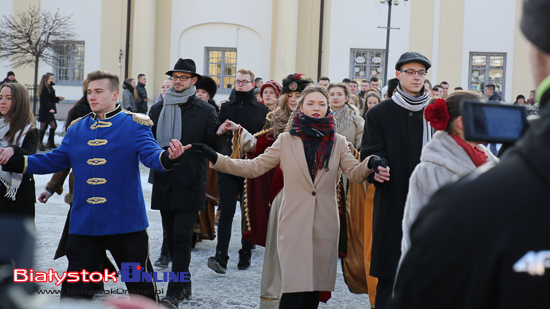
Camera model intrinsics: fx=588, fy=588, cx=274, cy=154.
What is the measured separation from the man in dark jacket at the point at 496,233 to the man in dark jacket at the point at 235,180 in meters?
5.15

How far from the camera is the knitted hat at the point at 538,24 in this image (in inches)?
42.2

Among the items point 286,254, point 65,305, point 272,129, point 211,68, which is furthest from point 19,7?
point 65,305

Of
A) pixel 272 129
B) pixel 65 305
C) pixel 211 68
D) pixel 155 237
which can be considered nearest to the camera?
pixel 65 305

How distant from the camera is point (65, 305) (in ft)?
3.84

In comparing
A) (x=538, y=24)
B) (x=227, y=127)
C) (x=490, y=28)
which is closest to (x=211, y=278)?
(x=227, y=127)

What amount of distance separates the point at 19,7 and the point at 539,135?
26.3 m

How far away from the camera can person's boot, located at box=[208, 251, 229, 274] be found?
20.2 ft

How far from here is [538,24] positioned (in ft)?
3.55

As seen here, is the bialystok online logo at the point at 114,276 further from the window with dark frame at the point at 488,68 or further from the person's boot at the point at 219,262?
the window with dark frame at the point at 488,68

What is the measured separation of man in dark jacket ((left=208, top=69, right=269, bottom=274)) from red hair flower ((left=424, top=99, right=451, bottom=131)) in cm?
296

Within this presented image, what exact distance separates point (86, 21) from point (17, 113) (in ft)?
67.3

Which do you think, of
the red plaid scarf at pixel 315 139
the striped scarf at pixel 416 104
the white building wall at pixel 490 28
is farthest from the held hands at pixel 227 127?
the white building wall at pixel 490 28

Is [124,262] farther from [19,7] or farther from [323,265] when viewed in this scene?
[19,7]

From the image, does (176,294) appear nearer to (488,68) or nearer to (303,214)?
(303,214)
